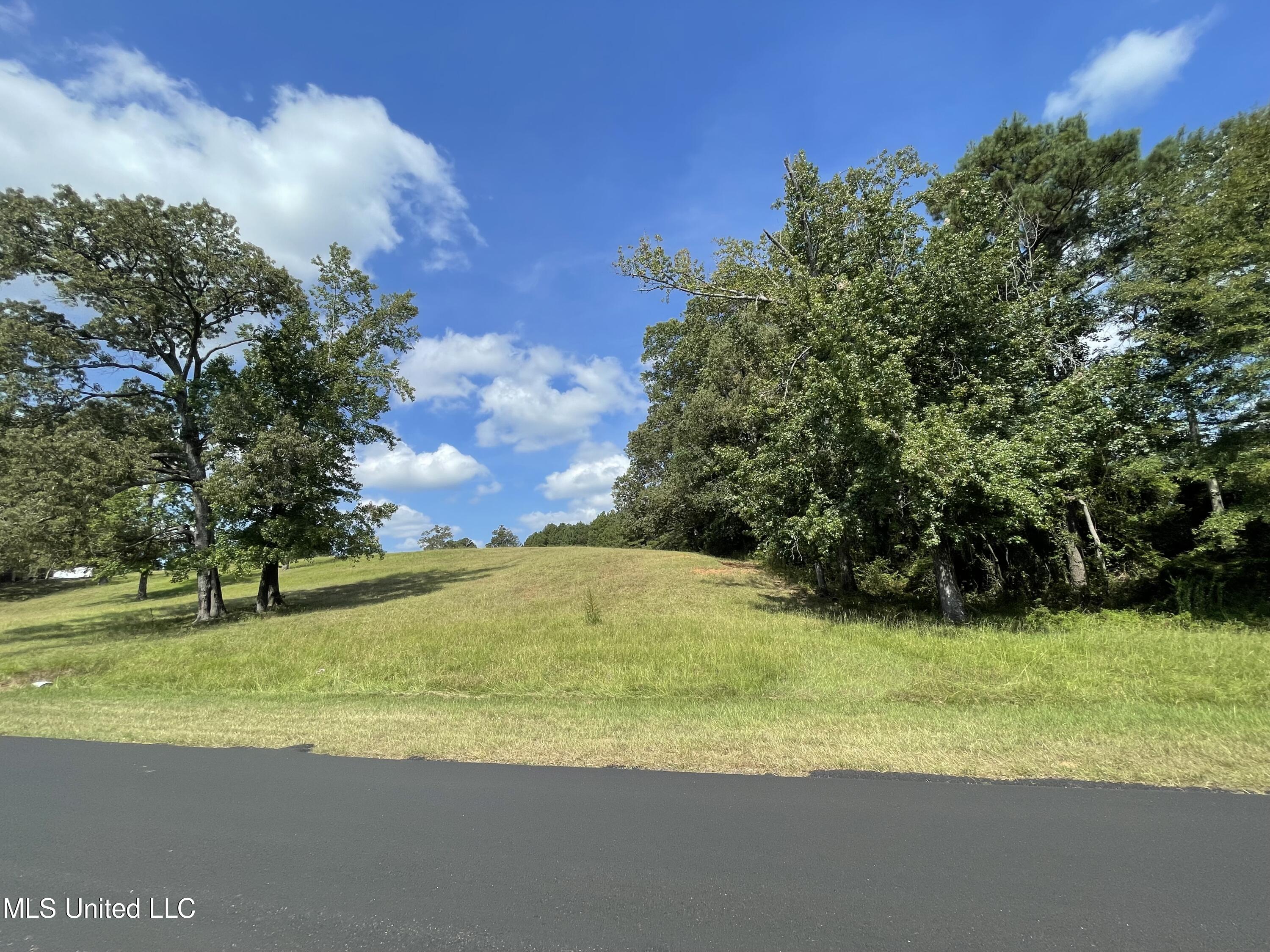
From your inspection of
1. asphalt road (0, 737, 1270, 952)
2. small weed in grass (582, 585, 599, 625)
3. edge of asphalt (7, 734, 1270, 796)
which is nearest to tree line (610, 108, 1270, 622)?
small weed in grass (582, 585, 599, 625)

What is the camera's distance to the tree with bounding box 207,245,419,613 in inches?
850

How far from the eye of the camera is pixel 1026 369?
16750mm

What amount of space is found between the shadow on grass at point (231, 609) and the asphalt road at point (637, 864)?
1851 cm

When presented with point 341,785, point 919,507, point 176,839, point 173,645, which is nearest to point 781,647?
point 919,507

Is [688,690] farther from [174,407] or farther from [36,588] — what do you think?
[36,588]

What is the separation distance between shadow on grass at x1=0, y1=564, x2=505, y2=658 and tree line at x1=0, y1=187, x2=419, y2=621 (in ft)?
5.53

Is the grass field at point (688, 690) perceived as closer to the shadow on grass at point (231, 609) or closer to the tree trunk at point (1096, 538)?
the shadow on grass at point (231, 609)

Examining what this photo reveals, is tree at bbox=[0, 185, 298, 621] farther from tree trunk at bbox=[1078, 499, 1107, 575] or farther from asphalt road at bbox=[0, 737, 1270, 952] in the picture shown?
tree trunk at bbox=[1078, 499, 1107, 575]

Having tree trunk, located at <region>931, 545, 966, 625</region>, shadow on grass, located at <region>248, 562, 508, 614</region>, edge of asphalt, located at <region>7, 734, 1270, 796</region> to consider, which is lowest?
edge of asphalt, located at <region>7, 734, 1270, 796</region>

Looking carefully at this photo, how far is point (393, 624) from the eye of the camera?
18.7 metres

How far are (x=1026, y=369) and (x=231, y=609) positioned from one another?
32.7m

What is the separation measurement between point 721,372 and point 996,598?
18736 millimetres

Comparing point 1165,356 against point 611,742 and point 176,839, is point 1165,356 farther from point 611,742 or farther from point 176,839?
point 176,839

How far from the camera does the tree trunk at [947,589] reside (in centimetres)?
1614
